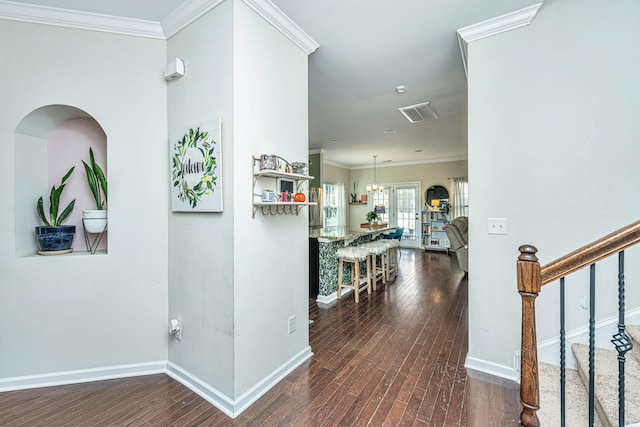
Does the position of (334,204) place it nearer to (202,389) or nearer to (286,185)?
(286,185)

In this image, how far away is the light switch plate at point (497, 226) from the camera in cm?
220

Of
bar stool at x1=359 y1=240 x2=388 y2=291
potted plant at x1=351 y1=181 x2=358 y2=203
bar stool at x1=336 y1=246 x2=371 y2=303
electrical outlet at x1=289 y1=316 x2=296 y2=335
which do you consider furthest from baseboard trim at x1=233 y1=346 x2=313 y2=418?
potted plant at x1=351 y1=181 x2=358 y2=203

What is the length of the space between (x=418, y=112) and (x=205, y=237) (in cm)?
348

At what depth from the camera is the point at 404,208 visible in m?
9.10

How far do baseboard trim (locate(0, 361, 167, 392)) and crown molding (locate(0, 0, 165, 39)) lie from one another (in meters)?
2.56

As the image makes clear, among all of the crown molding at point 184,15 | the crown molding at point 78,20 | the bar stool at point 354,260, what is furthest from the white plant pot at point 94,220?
the bar stool at point 354,260

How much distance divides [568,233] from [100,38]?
3.70 meters

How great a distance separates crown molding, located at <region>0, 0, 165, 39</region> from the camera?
2045mm

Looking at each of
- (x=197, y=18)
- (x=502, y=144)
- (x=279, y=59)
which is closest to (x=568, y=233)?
(x=502, y=144)

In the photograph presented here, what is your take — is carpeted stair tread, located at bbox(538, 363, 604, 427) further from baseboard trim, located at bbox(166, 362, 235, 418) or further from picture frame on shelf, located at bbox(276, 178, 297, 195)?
picture frame on shelf, located at bbox(276, 178, 297, 195)

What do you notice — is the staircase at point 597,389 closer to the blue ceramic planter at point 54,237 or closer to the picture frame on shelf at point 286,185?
the picture frame on shelf at point 286,185

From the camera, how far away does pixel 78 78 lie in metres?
2.18

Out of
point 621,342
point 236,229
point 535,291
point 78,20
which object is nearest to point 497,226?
point 535,291

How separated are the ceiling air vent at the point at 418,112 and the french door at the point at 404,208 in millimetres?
4602
